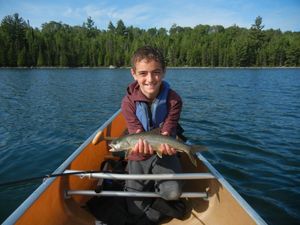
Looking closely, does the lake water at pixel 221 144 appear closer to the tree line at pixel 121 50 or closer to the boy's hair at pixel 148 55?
the boy's hair at pixel 148 55

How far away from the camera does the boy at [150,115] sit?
16.2 ft

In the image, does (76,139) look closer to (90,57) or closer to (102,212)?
(102,212)

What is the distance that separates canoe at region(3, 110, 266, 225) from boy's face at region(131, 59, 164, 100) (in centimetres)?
109

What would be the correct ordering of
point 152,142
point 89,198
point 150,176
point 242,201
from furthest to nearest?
point 89,198 < point 150,176 < point 152,142 < point 242,201

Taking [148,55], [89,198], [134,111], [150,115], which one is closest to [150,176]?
[150,115]

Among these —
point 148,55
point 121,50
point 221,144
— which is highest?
point 121,50

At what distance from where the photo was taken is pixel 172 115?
16.9 feet

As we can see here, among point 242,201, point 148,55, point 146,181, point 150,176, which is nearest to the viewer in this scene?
point 242,201

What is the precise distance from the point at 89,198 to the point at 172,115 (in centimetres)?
202

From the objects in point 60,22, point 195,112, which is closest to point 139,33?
point 60,22

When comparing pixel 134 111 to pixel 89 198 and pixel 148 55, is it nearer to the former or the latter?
pixel 148 55

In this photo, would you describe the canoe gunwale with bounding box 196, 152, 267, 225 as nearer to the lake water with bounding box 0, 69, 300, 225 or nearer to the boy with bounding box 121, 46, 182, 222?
the boy with bounding box 121, 46, 182, 222

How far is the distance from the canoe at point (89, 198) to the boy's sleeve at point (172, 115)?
0.72 metres

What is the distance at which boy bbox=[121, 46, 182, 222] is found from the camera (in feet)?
16.2
